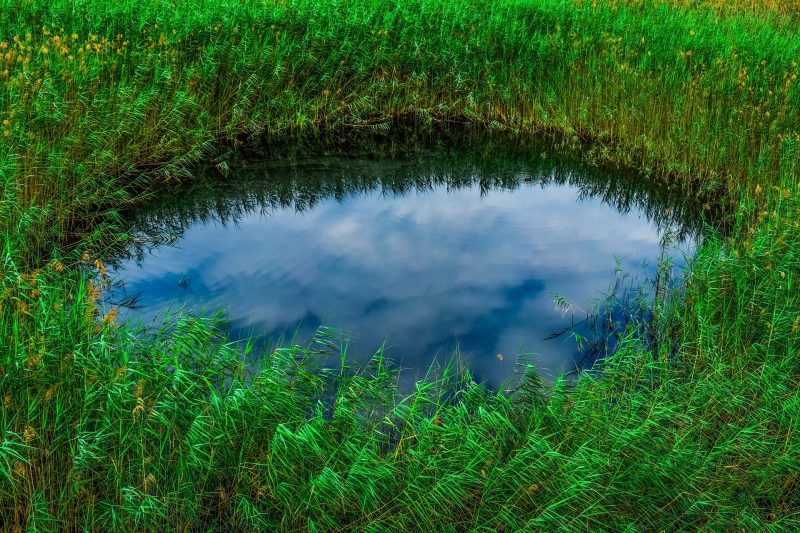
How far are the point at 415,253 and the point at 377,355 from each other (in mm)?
2014

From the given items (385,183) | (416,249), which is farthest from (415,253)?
(385,183)

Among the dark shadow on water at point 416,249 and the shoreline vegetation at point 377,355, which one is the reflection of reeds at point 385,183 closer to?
the dark shadow on water at point 416,249

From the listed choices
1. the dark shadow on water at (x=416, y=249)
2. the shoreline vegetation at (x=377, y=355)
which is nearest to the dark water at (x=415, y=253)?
the dark shadow on water at (x=416, y=249)

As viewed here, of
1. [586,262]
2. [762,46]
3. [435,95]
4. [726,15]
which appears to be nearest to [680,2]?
[726,15]

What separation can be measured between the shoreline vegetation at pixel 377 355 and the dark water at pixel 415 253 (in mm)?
377

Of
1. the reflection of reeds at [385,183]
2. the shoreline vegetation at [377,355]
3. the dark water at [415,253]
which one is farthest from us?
the reflection of reeds at [385,183]

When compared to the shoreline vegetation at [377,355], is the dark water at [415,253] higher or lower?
lower

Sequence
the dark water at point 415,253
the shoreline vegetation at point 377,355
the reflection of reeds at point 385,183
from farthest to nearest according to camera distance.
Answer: the reflection of reeds at point 385,183 < the dark water at point 415,253 < the shoreline vegetation at point 377,355

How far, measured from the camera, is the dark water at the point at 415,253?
17.5 ft

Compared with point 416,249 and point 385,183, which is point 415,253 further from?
point 385,183

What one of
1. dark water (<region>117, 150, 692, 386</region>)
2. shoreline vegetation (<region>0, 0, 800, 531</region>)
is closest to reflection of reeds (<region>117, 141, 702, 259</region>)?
dark water (<region>117, 150, 692, 386</region>)

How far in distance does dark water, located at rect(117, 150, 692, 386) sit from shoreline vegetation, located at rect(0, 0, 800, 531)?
377 mm

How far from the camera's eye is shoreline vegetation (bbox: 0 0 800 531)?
128 inches

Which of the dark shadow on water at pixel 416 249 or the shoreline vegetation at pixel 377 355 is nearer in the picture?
the shoreline vegetation at pixel 377 355
